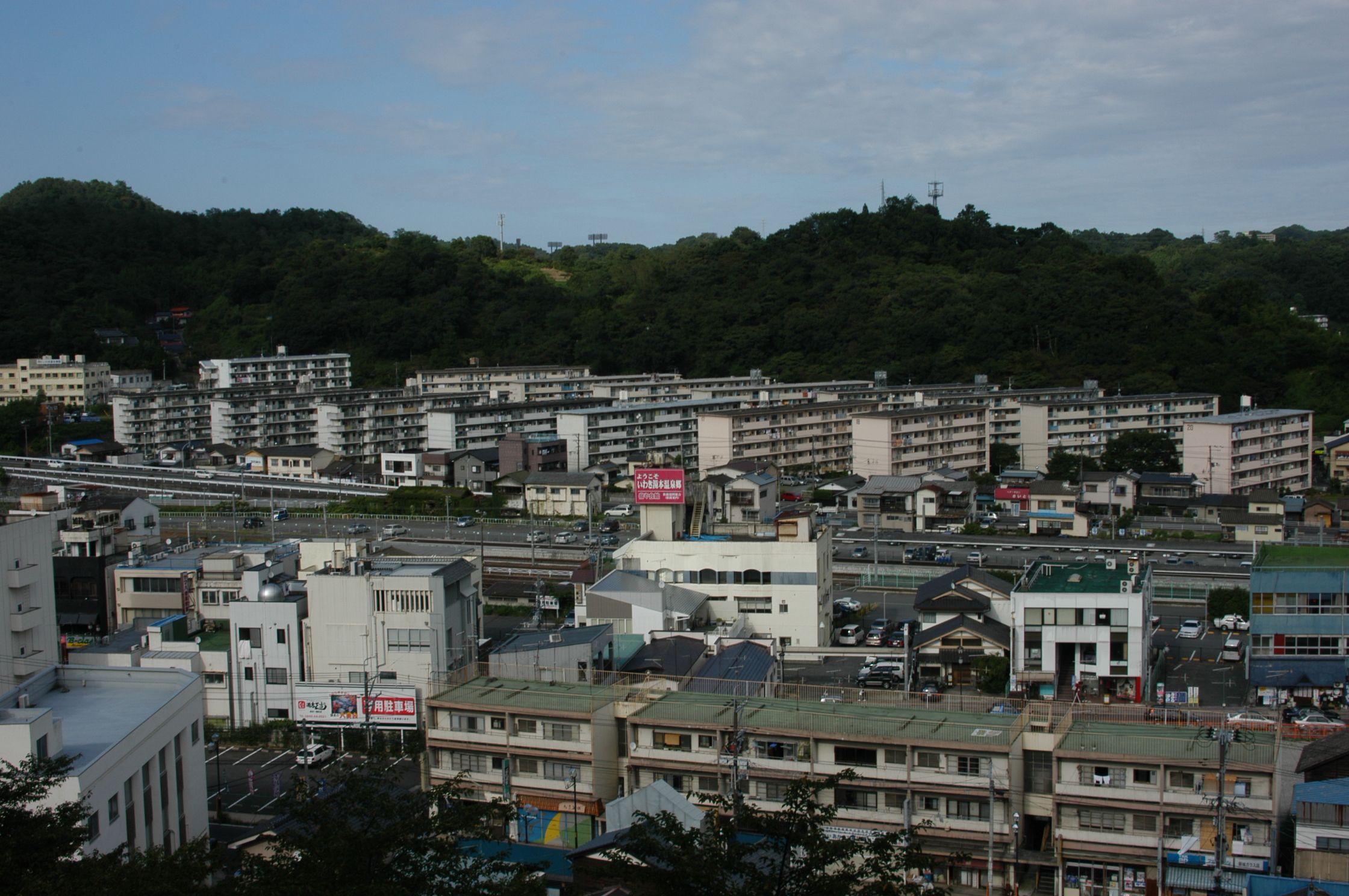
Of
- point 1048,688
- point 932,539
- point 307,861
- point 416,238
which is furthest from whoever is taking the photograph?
point 416,238

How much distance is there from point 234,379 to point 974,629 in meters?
25.5

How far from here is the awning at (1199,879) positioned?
19.5 ft

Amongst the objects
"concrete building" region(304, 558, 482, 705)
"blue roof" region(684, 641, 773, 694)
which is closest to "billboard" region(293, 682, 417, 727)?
"concrete building" region(304, 558, 482, 705)

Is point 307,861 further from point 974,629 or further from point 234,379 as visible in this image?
point 234,379

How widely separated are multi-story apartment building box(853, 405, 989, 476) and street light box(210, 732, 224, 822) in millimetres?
13911

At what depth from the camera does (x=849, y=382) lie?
92.7 feet

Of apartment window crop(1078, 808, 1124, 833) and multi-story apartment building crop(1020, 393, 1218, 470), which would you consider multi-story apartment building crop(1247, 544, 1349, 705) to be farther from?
multi-story apartment building crop(1020, 393, 1218, 470)

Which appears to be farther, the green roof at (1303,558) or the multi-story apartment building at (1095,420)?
the multi-story apartment building at (1095,420)

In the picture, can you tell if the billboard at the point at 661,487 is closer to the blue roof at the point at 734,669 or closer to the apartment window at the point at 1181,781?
the blue roof at the point at 734,669

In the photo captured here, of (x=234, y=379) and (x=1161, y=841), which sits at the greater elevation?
(x=234, y=379)

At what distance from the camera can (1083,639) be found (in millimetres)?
10227

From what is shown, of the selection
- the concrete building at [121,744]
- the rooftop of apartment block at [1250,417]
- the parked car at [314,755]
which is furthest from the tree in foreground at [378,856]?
the rooftop of apartment block at [1250,417]

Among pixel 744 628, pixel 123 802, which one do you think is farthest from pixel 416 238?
pixel 123 802

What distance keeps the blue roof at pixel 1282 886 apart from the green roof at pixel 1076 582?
15.2 ft
